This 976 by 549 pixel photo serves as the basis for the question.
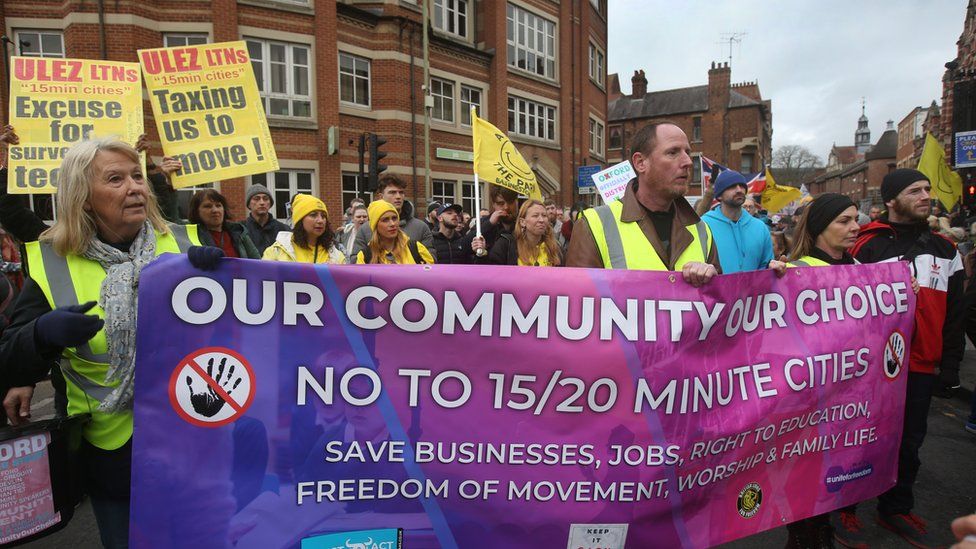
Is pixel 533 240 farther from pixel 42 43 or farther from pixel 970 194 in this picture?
pixel 42 43

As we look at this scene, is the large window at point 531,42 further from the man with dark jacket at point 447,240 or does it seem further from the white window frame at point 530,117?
the man with dark jacket at point 447,240

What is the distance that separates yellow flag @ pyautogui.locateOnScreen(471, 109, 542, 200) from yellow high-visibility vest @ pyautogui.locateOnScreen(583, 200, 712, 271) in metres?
3.10

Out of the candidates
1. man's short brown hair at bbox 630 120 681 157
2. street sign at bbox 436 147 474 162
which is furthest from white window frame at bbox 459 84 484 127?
man's short brown hair at bbox 630 120 681 157

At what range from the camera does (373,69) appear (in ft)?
61.6

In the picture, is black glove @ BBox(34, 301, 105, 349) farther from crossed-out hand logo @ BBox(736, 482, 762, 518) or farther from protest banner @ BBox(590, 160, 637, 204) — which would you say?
protest banner @ BBox(590, 160, 637, 204)

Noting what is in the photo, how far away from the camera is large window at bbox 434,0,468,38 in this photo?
21.1m

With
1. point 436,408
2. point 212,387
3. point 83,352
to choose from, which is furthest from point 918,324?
point 83,352

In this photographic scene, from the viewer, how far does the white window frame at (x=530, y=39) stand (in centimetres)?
2356

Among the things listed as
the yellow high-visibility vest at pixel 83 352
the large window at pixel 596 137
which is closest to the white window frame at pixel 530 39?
the large window at pixel 596 137

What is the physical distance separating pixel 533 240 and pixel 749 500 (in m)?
3.10

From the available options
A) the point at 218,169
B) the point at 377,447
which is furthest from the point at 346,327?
the point at 218,169

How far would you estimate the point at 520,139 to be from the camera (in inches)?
927

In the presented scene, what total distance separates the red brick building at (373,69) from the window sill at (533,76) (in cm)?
6

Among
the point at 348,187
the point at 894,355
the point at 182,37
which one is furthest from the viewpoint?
the point at 348,187
